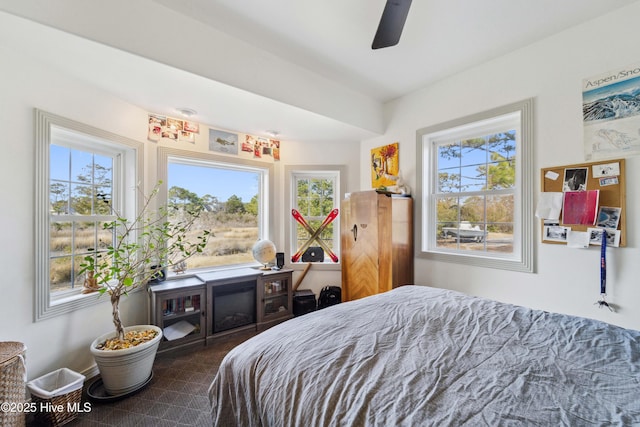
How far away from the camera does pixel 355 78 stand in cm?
263

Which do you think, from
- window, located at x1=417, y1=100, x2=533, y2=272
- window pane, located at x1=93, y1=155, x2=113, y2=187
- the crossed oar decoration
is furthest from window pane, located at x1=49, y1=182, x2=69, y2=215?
window, located at x1=417, y1=100, x2=533, y2=272

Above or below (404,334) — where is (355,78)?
above

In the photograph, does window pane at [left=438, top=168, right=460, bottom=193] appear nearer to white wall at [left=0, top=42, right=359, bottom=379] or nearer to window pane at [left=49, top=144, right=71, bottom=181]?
white wall at [left=0, top=42, right=359, bottom=379]

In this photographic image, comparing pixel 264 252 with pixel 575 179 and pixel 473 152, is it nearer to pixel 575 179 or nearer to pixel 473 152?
pixel 473 152

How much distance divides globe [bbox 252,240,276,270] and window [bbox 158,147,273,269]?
0.28 metres

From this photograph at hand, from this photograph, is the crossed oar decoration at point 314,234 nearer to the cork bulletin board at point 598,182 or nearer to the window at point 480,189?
the window at point 480,189

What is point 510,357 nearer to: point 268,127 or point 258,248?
point 258,248

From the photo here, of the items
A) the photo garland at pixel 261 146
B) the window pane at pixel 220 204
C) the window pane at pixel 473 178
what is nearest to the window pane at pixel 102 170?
the window pane at pixel 220 204

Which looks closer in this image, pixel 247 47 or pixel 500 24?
pixel 500 24

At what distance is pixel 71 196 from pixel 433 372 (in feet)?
9.23

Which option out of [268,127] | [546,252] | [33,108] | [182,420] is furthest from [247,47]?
[546,252]

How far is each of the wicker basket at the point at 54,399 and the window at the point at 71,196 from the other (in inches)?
Result: 16.4

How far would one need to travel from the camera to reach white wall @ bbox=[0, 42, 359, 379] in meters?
1.63

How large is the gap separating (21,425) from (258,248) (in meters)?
2.06
